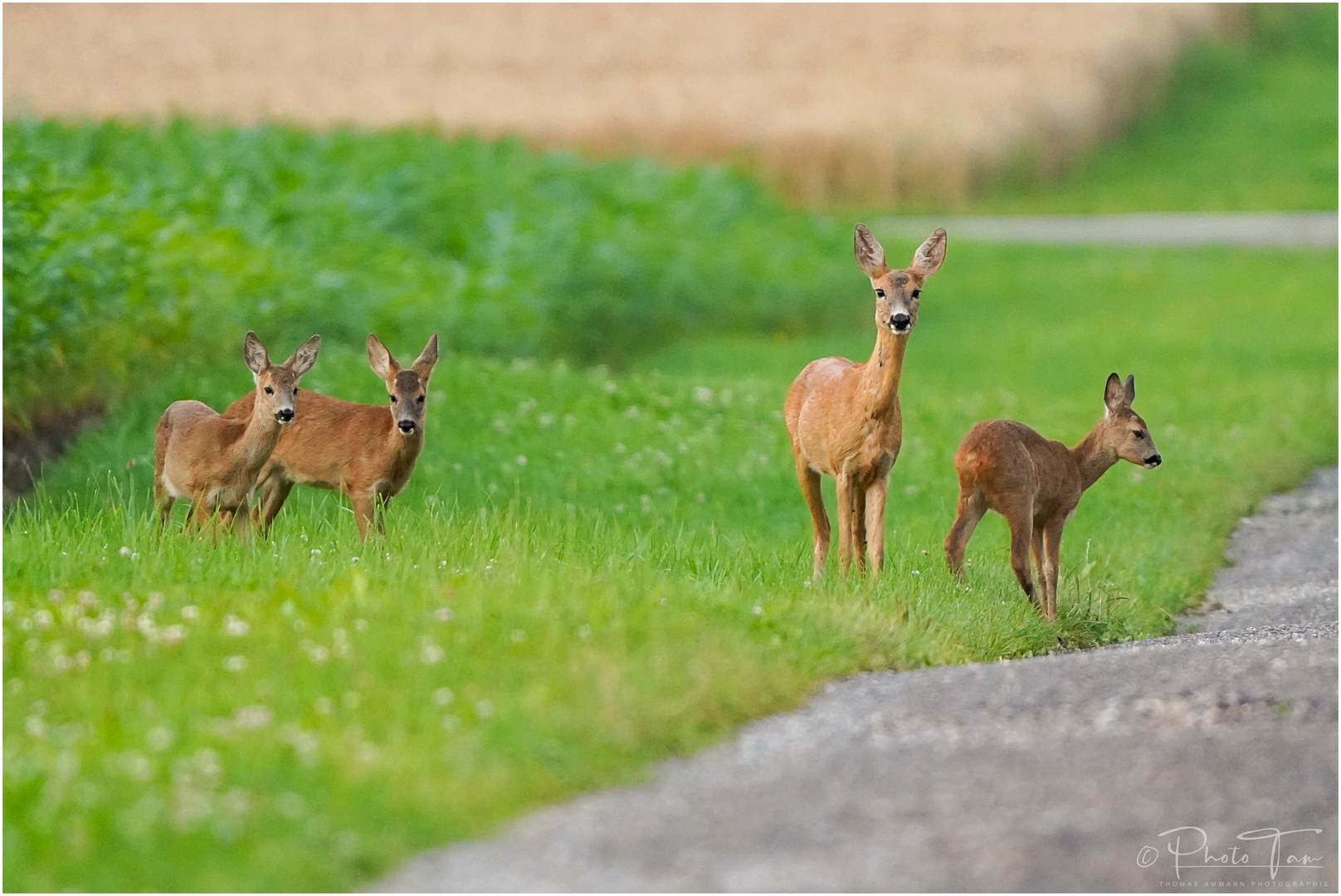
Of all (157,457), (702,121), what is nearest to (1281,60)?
(702,121)

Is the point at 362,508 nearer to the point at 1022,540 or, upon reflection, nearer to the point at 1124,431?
the point at 1022,540

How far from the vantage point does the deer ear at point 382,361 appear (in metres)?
8.87

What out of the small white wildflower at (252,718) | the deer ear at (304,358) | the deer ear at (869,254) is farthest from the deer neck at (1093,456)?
the small white wildflower at (252,718)

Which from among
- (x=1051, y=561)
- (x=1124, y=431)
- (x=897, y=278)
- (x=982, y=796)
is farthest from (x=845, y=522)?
(x=982, y=796)

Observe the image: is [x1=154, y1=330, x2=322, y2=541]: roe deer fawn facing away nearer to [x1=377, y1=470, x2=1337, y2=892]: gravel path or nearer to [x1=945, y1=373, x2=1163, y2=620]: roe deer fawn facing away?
[x1=377, y1=470, x2=1337, y2=892]: gravel path

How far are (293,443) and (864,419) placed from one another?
9.57 ft

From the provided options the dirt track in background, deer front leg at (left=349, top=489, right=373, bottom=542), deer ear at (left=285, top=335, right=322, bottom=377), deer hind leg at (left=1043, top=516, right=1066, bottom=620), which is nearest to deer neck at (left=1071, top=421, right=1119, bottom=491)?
deer hind leg at (left=1043, top=516, right=1066, bottom=620)

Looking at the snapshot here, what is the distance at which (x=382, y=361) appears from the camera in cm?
893

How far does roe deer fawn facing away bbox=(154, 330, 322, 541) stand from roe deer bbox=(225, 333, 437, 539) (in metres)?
0.18

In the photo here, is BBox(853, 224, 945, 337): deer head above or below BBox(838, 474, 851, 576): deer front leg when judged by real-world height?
above

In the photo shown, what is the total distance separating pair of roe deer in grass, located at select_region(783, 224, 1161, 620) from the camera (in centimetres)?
873

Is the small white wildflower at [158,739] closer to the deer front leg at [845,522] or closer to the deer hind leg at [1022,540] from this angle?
the deer front leg at [845,522]

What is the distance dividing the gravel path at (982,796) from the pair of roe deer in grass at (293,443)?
9.01ft

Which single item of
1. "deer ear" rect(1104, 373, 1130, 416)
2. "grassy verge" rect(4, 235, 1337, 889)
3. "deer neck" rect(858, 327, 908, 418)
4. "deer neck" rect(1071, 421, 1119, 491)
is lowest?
"grassy verge" rect(4, 235, 1337, 889)
